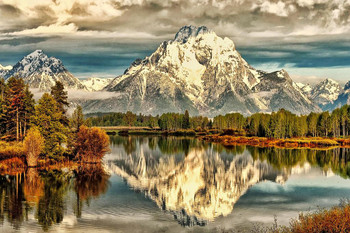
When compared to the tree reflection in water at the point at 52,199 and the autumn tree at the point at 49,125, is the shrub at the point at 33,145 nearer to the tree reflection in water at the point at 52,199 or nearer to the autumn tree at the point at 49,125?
the autumn tree at the point at 49,125

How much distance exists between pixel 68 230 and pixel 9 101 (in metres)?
64.9

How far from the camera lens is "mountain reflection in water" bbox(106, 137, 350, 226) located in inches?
1967

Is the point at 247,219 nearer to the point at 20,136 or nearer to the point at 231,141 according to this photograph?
the point at 20,136

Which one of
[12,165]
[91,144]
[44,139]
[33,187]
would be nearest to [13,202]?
[33,187]

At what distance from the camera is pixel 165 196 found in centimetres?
5603

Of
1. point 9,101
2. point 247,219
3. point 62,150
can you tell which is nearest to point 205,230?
point 247,219

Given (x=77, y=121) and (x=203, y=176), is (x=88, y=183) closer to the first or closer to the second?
(x=203, y=176)

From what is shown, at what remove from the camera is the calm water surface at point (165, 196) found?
135ft

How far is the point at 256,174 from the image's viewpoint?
79438mm

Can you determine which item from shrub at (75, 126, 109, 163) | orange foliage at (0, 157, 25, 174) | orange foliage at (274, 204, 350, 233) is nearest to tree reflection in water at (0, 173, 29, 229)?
orange foliage at (0, 157, 25, 174)

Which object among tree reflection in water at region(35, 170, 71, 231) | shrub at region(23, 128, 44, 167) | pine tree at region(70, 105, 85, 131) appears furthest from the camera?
pine tree at region(70, 105, 85, 131)

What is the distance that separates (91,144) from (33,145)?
42.0ft

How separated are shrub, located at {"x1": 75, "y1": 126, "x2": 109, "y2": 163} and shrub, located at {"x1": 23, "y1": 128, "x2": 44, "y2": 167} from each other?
823cm

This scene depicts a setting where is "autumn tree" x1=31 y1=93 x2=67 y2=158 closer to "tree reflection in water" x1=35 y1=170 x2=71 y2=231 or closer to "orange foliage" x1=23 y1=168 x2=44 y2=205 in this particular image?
"tree reflection in water" x1=35 y1=170 x2=71 y2=231
